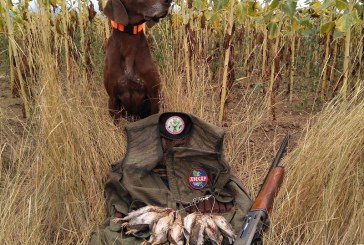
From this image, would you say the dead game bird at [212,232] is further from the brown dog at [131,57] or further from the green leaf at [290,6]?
the green leaf at [290,6]

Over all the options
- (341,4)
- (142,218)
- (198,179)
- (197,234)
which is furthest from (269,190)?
(341,4)

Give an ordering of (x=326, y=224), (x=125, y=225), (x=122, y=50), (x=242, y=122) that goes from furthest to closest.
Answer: (x=242, y=122), (x=122, y=50), (x=125, y=225), (x=326, y=224)

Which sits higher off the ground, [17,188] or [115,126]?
[115,126]

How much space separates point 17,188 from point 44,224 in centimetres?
28

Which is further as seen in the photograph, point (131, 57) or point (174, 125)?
point (174, 125)

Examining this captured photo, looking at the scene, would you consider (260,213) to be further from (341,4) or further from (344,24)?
(341,4)

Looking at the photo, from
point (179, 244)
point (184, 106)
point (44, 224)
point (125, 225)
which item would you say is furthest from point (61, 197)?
point (184, 106)

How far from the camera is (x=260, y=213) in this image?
216 centimetres

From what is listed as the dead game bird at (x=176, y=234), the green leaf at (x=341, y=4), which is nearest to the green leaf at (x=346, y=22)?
the green leaf at (x=341, y=4)

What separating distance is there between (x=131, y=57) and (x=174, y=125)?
539 millimetres

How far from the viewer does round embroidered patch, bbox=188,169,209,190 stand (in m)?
2.78

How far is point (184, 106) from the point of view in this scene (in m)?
3.44

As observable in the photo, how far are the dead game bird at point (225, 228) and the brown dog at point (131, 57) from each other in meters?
1.00

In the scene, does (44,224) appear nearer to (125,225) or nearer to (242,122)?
(125,225)
